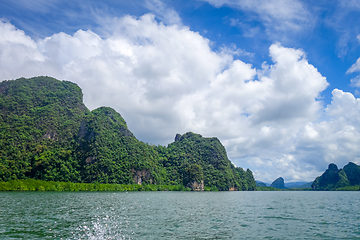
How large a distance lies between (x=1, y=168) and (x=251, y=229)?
172m

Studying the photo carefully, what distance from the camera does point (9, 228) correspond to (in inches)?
1153

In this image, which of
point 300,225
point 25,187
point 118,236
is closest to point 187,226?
point 118,236

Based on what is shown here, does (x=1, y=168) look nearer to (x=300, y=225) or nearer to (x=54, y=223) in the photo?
(x=54, y=223)

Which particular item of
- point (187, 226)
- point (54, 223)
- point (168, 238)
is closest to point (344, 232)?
point (187, 226)

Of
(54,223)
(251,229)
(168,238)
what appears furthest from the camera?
(54,223)

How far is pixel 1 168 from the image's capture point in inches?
5881

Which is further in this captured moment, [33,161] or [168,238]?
[33,161]

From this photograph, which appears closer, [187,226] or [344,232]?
[344,232]

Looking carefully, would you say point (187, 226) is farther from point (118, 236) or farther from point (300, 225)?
point (300, 225)

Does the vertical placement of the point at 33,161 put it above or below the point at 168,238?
above

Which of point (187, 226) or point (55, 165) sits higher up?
point (55, 165)

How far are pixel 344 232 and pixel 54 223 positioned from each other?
39630 mm

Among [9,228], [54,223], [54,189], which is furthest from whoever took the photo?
[54,189]

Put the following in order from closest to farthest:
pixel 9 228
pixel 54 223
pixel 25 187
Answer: pixel 9 228, pixel 54 223, pixel 25 187
